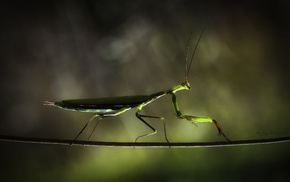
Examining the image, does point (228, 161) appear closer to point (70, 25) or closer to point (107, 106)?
point (107, 106)

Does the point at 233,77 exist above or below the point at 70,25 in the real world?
below

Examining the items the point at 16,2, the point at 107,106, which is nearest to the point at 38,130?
the point at 107,106

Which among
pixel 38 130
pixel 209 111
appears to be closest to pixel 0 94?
pixel 38 130

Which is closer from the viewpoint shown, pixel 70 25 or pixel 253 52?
pixel 70 25

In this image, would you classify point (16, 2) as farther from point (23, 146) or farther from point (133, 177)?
point (133, 177)

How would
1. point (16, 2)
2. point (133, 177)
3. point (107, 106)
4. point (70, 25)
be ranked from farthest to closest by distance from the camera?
point (133, 177)
point (70, 25)
point (16, 2)
point (107, 106)

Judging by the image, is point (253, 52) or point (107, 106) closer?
point (107, 106)

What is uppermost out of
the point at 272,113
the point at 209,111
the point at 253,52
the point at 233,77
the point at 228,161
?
the point at 253,52

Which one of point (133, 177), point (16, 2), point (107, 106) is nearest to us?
point (107, 106)

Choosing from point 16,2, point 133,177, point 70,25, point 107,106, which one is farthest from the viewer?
point 133,177
